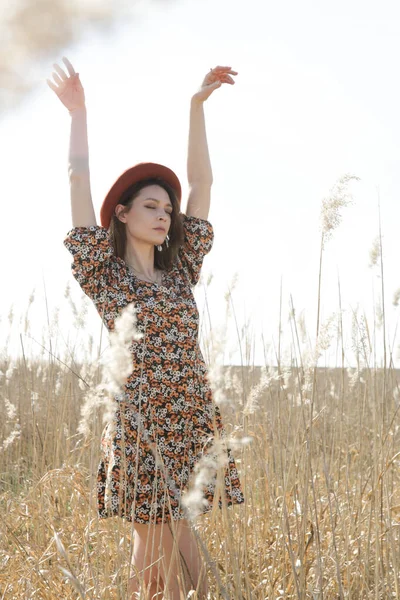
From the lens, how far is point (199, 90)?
6.75 ft

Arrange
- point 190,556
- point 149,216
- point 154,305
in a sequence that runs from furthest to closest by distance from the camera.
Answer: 1. point 149,216
2. point 154,305
3. point 190,556

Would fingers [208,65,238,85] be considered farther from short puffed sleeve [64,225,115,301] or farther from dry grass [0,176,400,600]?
dry grass [0,176,400,600]

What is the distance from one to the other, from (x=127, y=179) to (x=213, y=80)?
43 centimetres

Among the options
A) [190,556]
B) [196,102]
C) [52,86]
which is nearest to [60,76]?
[52,86]

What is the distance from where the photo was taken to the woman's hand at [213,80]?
2.03m

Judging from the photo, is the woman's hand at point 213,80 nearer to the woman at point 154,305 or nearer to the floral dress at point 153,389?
the woman at point 154,305

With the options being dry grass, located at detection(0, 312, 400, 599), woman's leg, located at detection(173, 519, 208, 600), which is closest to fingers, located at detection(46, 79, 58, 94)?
dry grass, located at detection(0, 312, 400, 599)

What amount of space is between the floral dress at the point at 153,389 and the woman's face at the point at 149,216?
0.33 feet

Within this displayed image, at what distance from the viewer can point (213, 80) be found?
2.06 m

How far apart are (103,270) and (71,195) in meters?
0.23

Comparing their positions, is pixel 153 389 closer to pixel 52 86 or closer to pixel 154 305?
pixel 154 305

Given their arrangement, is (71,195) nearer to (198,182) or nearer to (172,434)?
(198,182)

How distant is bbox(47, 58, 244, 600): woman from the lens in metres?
1.64

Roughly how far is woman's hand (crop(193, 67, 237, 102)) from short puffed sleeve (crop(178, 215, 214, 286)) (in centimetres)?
39
